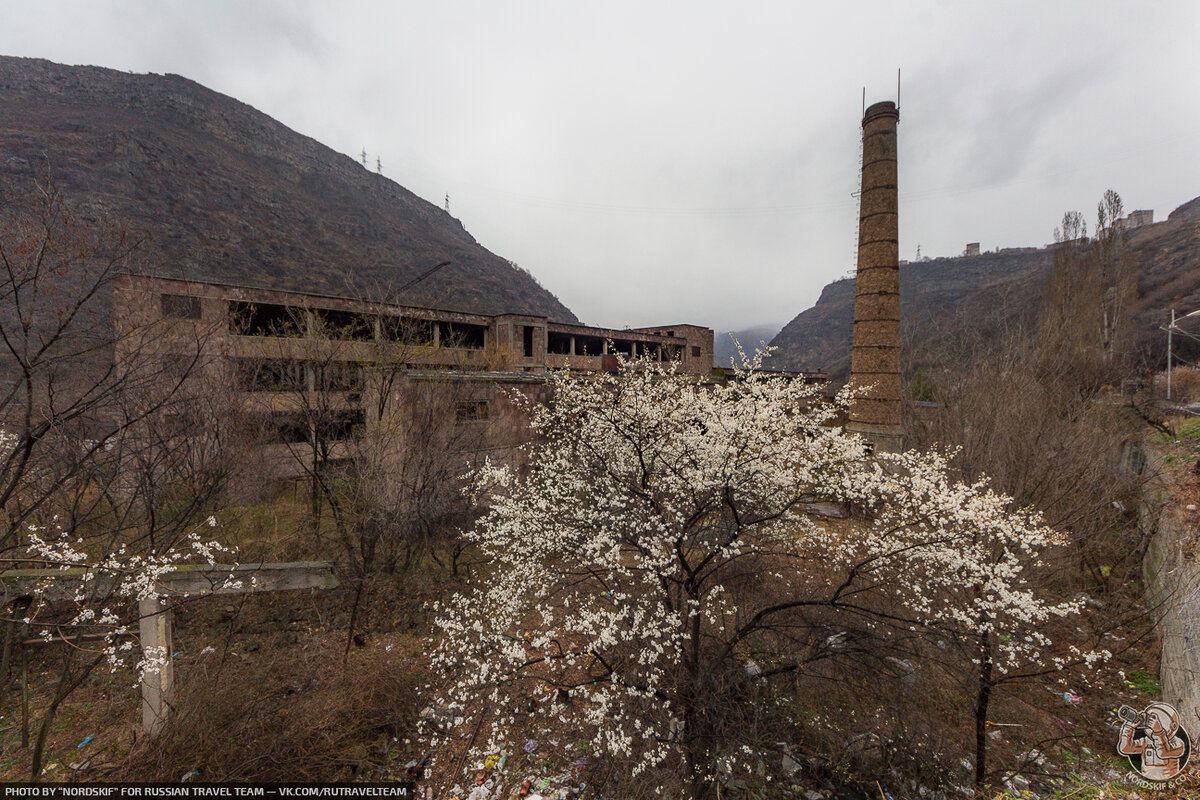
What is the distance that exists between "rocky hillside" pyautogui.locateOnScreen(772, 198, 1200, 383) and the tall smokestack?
21.0 m

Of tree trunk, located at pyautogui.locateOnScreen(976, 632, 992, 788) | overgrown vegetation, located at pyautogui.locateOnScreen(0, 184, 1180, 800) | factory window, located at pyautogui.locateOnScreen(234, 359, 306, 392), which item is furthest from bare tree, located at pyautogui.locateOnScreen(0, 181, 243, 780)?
tree trunk, located at pyautogui.locateOnScreen(976, 632, 992, 788)

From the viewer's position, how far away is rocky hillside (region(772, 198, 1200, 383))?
119 feet

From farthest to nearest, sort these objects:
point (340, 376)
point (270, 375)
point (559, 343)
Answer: point (559, 343), point (270, 375), point (340, 376)

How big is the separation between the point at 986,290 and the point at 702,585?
7541 centimetres

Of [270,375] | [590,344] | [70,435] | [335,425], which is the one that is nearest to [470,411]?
[335,425]

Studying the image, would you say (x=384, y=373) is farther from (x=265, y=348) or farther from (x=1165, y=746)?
(x=1165, y=746)

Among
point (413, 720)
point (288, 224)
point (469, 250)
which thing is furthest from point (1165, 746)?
point (469, 250)

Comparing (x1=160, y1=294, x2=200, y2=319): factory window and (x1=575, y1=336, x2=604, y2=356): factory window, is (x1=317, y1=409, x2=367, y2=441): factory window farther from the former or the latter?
(x1=575, y1=336, x2=604, y2=356): factory window

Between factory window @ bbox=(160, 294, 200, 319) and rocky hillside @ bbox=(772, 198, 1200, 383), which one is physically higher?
rocky hillside @ bbox=(772, 198, 1200, 383)

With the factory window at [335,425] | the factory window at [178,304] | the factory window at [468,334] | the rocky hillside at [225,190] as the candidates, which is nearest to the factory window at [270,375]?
the factory window at [335,425]
